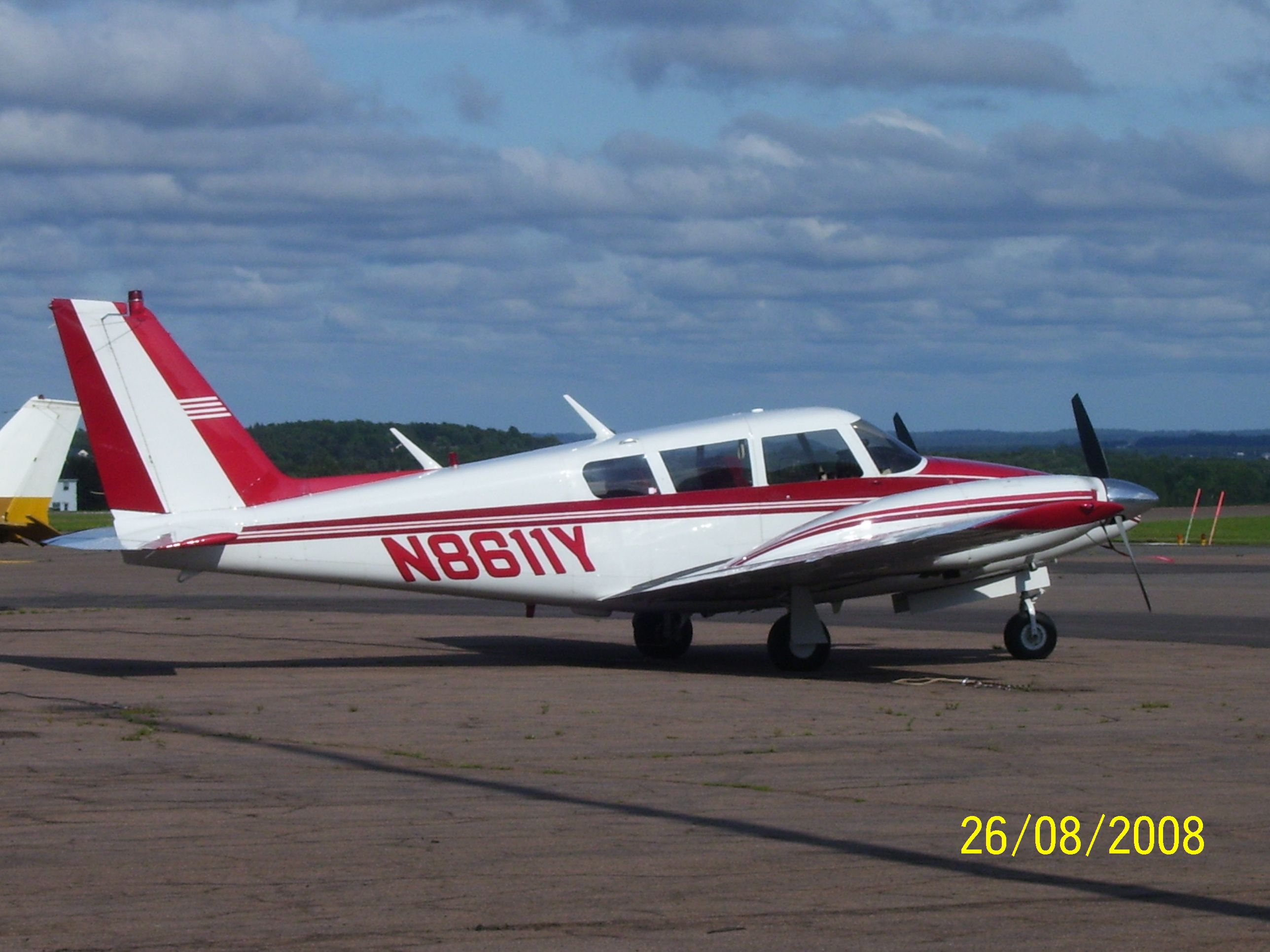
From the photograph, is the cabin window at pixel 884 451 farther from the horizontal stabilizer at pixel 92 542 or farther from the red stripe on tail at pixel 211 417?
the horizontal stabilizer at pixel 92 542

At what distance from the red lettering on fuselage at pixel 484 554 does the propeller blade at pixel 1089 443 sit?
5388 millimetres

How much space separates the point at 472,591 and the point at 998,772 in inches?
254

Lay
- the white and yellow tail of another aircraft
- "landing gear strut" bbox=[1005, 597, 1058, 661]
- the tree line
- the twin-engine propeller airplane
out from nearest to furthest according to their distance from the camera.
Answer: the twin-engine propeller airplane → "landing gear strut" bbox=[1005, 597, 1058, 661] → the white and yellow tail of another aircraft → the tree line

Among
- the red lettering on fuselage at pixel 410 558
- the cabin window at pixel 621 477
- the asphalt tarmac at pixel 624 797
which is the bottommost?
the asphalt tarmac at pixel 624 797

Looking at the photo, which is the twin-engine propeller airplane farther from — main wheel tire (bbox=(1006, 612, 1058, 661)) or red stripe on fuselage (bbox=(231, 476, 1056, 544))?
main wheel tire (bbox=(1006, 612, 1058, 661))

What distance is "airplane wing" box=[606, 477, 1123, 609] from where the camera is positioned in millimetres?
13398

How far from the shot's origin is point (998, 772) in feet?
29.7

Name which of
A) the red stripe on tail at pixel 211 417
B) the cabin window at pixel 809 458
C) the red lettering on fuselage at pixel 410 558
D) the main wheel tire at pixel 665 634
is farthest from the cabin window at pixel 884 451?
the red stripe on tail at pixel 211 417

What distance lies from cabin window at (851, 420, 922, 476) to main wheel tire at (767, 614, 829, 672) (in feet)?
5.85
